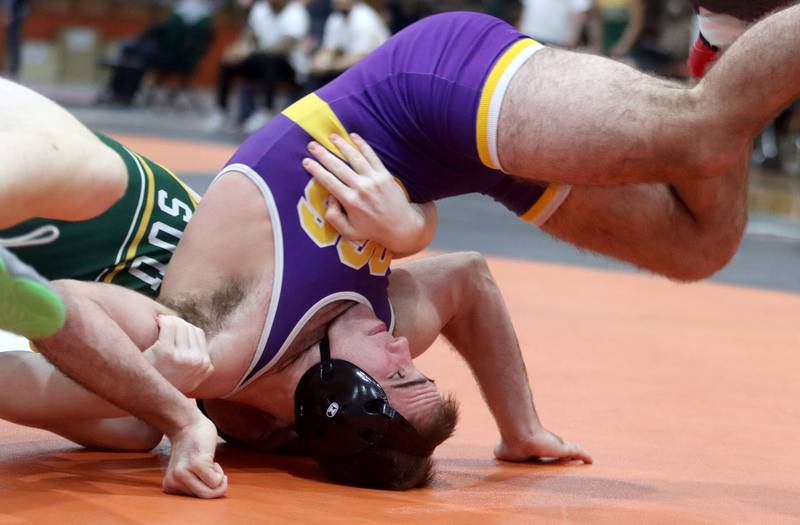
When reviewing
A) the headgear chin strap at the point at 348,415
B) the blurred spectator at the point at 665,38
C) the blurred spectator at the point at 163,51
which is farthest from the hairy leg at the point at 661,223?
the blurred spectator at the point at 163,51

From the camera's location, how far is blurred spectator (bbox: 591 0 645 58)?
34.0 feet

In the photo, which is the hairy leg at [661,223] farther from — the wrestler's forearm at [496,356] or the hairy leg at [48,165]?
the hairy leg at [48,165]

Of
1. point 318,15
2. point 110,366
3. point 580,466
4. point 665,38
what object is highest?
point 110,366

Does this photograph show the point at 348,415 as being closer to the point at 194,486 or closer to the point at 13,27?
the point at 194,486

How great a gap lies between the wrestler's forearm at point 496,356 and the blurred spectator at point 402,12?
11.0 m

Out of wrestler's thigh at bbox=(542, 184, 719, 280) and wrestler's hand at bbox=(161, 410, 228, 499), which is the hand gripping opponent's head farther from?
wrestler's thigh at bbox=(542, 184, 719, 280)

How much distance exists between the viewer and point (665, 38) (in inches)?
452

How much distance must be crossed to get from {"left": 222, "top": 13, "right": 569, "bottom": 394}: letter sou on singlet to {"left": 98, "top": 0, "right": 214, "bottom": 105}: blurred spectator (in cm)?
1305

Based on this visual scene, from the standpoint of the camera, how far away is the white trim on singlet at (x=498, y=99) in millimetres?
→ 2652

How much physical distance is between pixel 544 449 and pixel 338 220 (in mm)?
675

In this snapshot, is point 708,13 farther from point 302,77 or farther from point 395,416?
point 302,77

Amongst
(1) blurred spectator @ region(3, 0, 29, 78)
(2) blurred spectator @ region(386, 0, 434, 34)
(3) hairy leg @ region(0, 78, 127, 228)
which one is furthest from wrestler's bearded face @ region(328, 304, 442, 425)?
(1) blurred spectator @ region(3, 0, 29, 78)

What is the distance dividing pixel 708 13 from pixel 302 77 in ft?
32.2

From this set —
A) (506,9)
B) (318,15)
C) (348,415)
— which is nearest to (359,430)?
(348,415)
